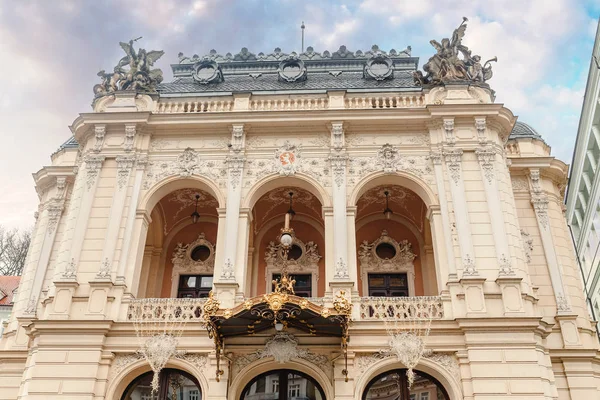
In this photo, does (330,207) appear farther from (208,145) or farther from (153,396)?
(153,396)

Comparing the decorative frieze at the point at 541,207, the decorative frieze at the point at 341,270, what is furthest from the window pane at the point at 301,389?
the decorative frieze at the point at 541,207

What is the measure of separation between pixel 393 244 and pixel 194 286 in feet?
25.7

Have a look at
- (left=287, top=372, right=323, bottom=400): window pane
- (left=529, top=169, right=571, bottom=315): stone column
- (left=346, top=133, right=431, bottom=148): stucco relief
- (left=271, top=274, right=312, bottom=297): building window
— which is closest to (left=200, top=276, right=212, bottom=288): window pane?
(left=271, top=274, right=312, bottom=297): building window

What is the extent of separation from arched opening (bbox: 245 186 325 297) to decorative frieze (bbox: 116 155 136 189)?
4778 millimetres

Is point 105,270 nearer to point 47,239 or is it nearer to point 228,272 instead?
point 228,272

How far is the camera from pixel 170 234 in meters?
21.0

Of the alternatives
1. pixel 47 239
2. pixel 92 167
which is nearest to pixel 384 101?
pixel 92 167

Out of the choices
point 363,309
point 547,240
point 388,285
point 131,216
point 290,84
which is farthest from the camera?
point 290,84

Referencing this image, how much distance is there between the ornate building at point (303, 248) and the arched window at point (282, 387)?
0.06 meters

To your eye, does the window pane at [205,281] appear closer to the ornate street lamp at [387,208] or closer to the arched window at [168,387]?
the arched window at [168,387]

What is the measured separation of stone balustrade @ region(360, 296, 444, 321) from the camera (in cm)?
1507

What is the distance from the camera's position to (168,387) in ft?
49.7

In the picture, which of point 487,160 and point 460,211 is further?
point 487,160

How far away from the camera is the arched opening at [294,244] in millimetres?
19859
